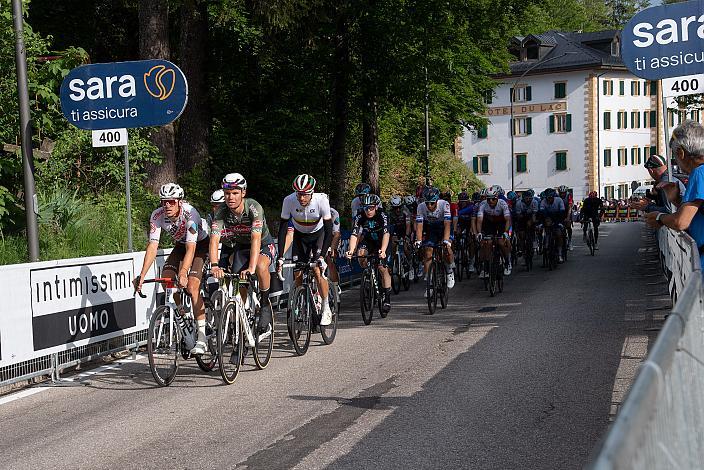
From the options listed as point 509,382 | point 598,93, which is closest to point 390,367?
point 509,382

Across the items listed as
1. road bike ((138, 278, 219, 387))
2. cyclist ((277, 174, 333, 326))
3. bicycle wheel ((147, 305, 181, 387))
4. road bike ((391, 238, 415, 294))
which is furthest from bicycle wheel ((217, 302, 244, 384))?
road bike ((391, 238, 415, 294))

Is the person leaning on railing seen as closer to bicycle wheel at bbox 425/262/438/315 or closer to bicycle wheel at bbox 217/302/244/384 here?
bicycle wheel at bbox 217/302/244/384

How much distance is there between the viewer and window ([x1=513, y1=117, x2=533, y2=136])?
85000 mm

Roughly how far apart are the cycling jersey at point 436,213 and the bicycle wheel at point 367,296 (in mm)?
1769

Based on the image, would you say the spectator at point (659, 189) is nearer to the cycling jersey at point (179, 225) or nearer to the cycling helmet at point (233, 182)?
the cycling helmet at point (233, 182)

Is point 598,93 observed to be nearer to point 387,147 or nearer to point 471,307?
point 387,147

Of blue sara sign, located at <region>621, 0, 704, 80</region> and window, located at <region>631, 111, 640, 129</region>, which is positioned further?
window, located at <region>631, 111, 640, 129</region>

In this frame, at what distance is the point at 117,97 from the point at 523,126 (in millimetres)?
73925

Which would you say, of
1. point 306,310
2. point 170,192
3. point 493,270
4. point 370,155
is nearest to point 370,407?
point 170,192

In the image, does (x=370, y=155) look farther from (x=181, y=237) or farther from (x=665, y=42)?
(x=181, y=237)

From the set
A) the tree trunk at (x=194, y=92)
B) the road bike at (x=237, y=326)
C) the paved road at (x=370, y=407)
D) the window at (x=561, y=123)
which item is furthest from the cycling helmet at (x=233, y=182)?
the window at (x=561, y=123)

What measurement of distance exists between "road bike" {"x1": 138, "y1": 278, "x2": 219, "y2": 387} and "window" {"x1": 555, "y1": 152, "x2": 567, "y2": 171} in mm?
75916

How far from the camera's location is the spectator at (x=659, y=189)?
8609mm

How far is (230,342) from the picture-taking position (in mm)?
9930
